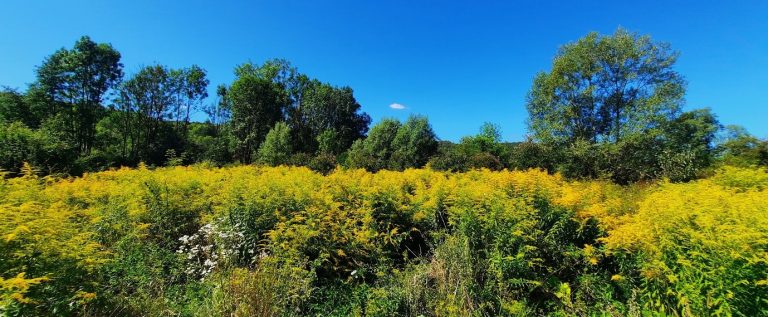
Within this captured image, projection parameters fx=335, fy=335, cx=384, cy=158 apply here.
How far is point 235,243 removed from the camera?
429 centimetres

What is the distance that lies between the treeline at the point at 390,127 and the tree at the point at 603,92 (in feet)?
0.19

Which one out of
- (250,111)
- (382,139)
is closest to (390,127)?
(382,139)

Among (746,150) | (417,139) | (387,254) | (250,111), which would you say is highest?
(250,111)

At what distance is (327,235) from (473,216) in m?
1.83

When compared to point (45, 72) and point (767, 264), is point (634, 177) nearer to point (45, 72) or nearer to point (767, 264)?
point (767, 264)

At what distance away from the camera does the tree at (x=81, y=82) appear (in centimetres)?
2192

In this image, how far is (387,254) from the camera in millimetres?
4480

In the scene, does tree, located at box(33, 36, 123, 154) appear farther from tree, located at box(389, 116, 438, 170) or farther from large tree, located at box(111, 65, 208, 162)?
tree, located at box(389, 116, 438, 170)

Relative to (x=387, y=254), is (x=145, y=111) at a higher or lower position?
higher

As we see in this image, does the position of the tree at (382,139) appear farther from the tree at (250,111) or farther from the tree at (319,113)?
the tree at (250,111)

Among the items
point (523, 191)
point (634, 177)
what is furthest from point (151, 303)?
point (634, 177)

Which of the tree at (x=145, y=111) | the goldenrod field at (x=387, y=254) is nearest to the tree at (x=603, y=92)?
the goldenrod field at (x=387, y=254)

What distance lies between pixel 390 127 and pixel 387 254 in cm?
2657

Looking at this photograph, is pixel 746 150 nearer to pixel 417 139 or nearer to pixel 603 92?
pixel 603 92
